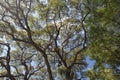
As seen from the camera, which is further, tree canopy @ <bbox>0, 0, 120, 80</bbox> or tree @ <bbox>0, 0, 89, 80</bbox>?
tree @ <bbox>0, 0, 89, 80</bbox>

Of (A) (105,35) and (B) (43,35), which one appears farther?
(B) (43,35)

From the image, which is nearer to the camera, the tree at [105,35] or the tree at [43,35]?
the tree at [105,35]

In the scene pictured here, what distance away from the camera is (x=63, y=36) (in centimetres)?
2231

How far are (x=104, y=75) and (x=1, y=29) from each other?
834cm

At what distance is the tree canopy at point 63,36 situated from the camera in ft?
45.7

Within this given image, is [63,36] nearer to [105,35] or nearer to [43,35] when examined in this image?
[43,35]

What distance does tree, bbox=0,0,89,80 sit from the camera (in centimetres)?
1925

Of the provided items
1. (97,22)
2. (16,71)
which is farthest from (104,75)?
(16,71)

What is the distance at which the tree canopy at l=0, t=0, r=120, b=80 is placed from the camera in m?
13.9

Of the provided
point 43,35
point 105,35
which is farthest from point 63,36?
point 105,35

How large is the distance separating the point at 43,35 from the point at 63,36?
164 cm

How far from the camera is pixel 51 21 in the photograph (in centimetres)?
2008

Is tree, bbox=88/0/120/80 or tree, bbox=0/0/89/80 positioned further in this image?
tree, bbox=0/0/89/80

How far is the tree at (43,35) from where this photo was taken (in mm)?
19250
